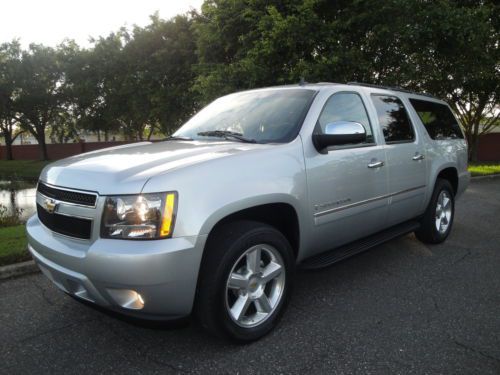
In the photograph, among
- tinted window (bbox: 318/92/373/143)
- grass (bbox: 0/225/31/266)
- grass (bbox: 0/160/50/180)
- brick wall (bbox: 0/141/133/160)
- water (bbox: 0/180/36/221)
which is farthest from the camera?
brick wall (bbox: 0/141/133/160)

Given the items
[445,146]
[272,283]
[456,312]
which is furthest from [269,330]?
[445,146]

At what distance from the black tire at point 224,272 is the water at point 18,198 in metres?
7.06

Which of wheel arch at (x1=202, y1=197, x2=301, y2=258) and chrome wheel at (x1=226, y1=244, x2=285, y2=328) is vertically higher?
wheel arch at (x1=202, y1=197, x2=301, y2=258)

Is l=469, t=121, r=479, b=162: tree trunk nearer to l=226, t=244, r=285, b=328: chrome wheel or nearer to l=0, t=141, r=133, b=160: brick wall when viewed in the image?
l=0, t=141, r=133, b=160: brick wall

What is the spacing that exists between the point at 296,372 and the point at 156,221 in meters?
1.23

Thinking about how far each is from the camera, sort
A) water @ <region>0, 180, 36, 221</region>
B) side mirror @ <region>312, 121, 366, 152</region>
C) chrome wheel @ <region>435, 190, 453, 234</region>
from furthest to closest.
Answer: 1. water @ <region>0, 180, 36, 221</region>
2. chrome wheel @ <region>435, 190, 453, 234</region>
3. side mirror @ <region>312, 121, 366, 152</region>

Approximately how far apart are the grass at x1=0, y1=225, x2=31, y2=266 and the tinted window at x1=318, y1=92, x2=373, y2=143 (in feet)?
11.0

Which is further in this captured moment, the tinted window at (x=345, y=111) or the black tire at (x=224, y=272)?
the tinted window at (x=345, y=111)

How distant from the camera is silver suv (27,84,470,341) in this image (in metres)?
2.37

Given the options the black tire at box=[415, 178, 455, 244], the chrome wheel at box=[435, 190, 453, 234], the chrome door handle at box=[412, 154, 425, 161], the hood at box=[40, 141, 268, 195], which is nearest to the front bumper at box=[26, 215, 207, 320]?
the hood at box=[40, 141, 268, 195]

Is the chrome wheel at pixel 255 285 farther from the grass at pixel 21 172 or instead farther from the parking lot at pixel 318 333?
the grass at pixel 21 172

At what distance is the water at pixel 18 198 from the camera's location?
9148mm

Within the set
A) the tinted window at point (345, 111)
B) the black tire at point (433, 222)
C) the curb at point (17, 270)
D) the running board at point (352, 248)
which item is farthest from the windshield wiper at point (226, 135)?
the black tire at point (433, 222)

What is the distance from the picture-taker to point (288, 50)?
482 inches
